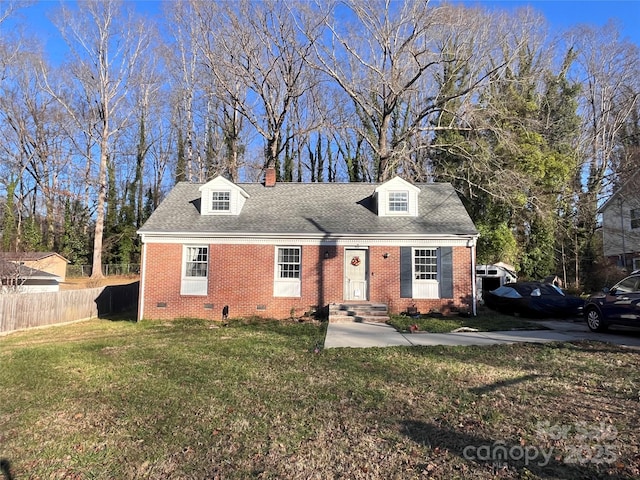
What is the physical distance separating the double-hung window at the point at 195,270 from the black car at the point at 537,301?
35.5 feet

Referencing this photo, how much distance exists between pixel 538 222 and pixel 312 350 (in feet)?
64.2

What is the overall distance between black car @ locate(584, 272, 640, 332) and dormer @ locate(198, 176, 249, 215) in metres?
11.8

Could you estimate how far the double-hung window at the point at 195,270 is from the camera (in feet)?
45.9

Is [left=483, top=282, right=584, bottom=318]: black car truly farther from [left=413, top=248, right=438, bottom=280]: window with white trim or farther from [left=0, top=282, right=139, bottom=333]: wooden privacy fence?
[left=0, top=282, right=139, bottom=333]: wooden privacy fence

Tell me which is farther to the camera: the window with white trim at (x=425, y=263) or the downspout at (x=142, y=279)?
the window with white trim at (x=425, y=263)

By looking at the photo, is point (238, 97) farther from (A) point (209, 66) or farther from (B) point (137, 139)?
(B) point (137, 139)

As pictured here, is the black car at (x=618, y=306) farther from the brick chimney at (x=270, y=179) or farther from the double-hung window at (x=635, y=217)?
the double-hung window at (x=635, y=217)

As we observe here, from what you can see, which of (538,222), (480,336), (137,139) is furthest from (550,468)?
(137,139)

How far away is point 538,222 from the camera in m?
22.9

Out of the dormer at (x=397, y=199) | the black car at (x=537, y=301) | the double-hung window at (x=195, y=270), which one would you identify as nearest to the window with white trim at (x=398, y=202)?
the dormer at (x=397, y=199)

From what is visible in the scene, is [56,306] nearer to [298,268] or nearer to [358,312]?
[298,268]

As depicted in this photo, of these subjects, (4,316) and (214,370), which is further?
(4,316)

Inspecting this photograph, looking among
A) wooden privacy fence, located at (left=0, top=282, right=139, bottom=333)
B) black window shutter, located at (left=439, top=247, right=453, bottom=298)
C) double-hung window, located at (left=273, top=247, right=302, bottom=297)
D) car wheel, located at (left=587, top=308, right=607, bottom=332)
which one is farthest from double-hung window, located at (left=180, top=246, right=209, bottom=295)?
car wheel, located at (left=587, top=308, right=607, bottom=332)

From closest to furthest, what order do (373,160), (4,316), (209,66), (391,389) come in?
(391,389)
(4,316)
(209,66)
(373,160)
